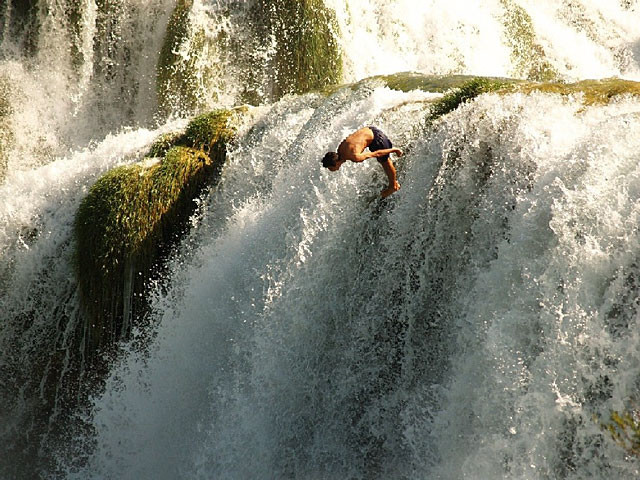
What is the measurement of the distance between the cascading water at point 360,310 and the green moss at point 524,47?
4678mm

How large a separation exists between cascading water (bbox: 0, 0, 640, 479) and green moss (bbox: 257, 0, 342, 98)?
1839mm

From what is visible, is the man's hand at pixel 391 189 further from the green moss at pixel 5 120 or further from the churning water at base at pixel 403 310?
the green moss at pixel 5 120

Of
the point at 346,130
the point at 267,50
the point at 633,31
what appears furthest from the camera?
the point at 633,31

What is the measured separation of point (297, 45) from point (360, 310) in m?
4.76

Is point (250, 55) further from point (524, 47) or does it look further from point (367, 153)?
point (367, 153)

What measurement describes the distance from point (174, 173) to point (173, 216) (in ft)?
1.28

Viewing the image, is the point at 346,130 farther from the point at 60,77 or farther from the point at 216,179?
the point at 60,77

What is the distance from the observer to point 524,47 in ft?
41.2

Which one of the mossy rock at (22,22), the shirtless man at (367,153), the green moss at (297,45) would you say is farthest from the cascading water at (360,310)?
the mossy rock at (22,22)

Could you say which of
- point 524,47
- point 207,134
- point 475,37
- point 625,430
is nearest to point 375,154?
point 625,430

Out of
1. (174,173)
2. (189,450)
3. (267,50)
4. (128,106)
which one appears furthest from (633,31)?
(189,450)

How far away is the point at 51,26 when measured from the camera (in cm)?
1066

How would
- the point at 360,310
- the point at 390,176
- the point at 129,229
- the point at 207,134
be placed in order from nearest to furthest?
1. the point at 390,176
2. the point at 360,310
3. the point at 129,229
4. the point at 207,134

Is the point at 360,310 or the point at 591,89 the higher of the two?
the point at 591,89
